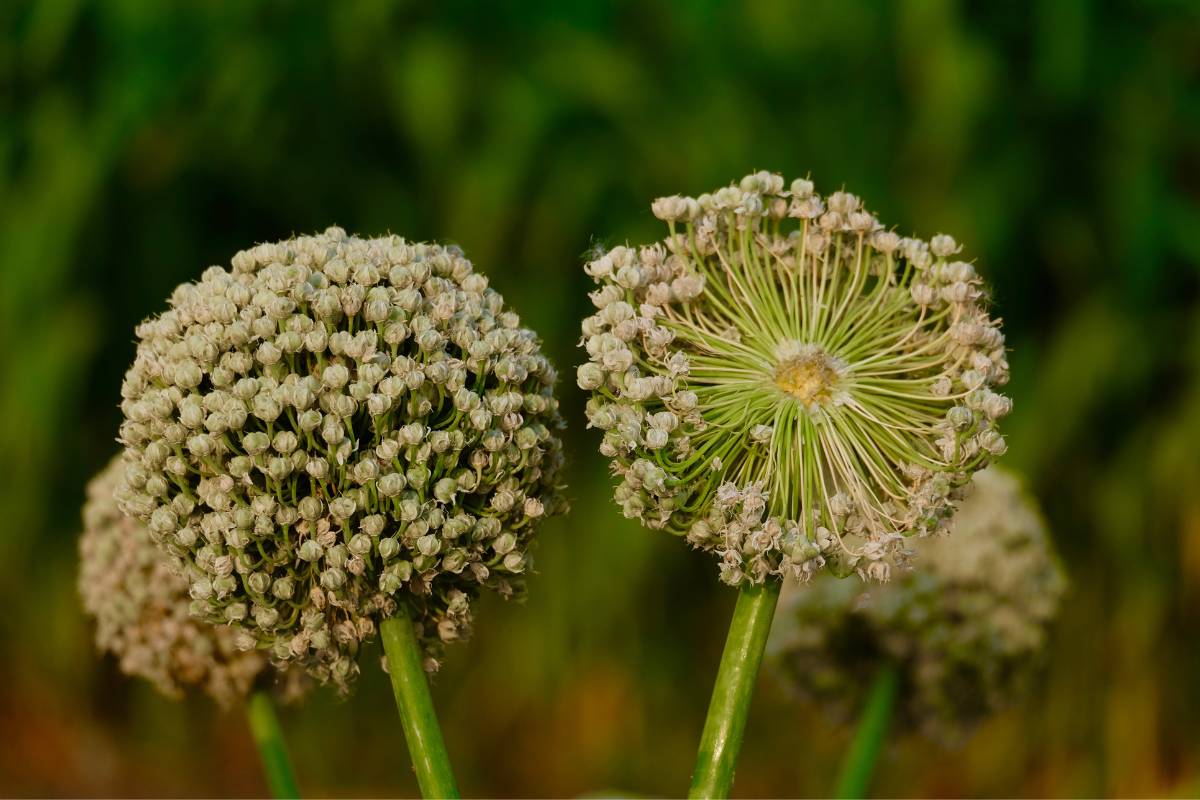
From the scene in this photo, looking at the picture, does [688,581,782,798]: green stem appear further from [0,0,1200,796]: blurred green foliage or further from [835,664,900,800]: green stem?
[0,0,1200,796]: blurred green foliage

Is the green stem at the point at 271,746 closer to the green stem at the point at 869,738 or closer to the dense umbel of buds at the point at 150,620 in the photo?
the dense umbel of buds at the point at 150,620

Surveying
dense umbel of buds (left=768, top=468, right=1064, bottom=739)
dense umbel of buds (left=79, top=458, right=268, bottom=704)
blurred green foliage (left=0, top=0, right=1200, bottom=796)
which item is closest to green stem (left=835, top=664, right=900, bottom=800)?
dense umbel of buds (left=768, top=468, right=1064, bottom=739)

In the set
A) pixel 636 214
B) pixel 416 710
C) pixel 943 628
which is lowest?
pixel 416 710

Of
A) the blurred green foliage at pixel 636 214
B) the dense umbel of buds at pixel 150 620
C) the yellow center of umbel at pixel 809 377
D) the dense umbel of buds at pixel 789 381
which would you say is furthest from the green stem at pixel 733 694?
the blurred green foliage at pixel 636 214

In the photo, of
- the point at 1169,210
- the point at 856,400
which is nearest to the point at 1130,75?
the point at 1169,210

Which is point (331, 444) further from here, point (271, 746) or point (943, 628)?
point (943, 628)

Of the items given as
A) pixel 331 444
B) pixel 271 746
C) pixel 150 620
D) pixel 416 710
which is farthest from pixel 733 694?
pixel 150 620
